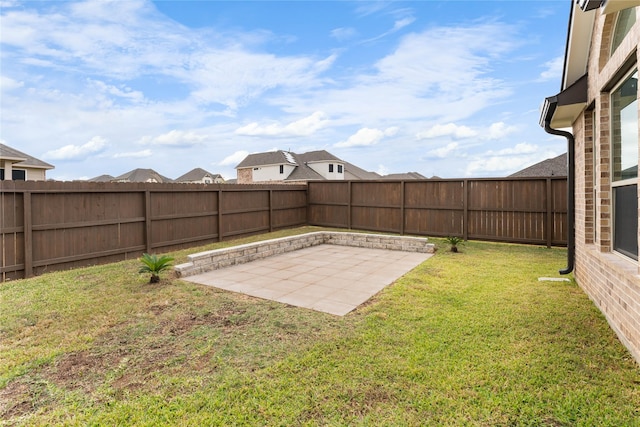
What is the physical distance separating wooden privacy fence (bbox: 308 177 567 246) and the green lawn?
4.70 metres

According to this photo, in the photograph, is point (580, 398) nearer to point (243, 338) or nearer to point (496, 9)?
point (243, 338)

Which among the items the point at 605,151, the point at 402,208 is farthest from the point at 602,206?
the point at 402,208

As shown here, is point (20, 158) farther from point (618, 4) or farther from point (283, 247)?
point (618, 4)

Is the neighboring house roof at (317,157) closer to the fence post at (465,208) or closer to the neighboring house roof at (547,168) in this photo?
the neighboring house roof at (547,168)

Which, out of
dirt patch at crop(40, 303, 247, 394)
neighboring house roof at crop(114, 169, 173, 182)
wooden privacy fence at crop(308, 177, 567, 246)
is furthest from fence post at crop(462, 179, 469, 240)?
neighboring house roof at crop(114, 169, 173, 182)

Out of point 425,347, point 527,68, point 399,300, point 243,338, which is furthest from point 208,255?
point 527,68

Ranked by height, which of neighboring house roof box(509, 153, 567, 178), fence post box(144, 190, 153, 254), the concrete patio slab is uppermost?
neighboring house roof box(509, 153, 567, 178)

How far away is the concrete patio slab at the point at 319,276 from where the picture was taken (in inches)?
181

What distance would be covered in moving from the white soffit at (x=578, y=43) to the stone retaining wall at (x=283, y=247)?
439 centimetres

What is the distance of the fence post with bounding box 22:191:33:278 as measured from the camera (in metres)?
5.69

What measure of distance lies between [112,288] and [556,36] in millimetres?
10687

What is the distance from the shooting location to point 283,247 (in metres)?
8.13

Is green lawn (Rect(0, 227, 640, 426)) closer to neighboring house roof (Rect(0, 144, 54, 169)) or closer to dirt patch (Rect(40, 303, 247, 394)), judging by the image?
dirt patch (Rect(40, 303, 247, 394))

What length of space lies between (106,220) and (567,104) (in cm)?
840
